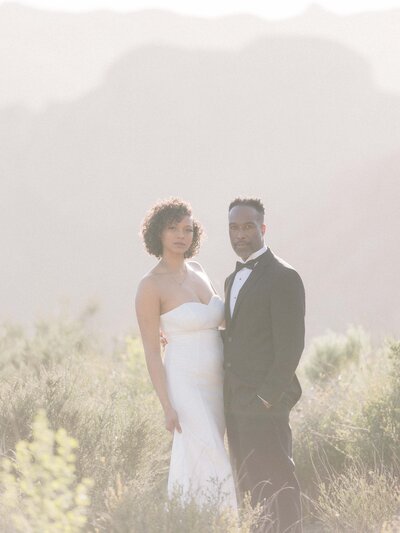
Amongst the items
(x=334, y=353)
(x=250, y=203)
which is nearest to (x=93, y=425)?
(x=250, y=203)

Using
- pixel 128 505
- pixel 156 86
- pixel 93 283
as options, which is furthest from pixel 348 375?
A: pixel 156 86

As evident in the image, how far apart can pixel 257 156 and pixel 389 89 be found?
32.1ft

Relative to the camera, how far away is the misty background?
41.5 meters

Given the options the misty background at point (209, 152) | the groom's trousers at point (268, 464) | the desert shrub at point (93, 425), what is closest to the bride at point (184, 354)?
the groom's trousers at point (268, 464)

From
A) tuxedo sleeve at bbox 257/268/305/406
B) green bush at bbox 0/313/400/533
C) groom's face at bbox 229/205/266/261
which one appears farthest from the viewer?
groom's face at bbox 229/205/266/261

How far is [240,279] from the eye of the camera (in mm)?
5785

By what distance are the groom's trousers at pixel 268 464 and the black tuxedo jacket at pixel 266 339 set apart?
0.32 ft

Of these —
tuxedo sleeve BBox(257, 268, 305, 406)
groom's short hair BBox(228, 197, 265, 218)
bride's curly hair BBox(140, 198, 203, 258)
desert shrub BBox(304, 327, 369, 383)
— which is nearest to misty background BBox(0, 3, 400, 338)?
desert shrub BBox(304, 327, 369, 383)

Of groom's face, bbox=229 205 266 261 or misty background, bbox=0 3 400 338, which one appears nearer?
groom's face, bbox=229 205 266 261

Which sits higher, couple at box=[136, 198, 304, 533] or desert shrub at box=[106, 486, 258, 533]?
couple at box=[136, 198, 304, 533]

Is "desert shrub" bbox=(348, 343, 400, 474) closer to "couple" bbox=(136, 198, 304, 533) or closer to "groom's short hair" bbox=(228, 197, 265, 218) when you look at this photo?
"couple" bbox=(136, 198, 304, 533)

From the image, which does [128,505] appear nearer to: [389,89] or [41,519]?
[41,519]

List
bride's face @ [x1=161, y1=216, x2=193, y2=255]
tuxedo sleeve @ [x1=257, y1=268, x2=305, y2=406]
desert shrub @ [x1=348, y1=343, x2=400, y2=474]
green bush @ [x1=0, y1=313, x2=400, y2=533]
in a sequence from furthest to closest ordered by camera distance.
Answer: desert shrub @ [x1=348, y1=343, x2=400, y2=474], bride's face @ [x1=161, y1=216, x2=193, y2=255], tuxedo sleeve @ [x1=257, y1=268, x2=305, y2=406], green bush @ [x1=0, y1=313, x2=400, y2=533]

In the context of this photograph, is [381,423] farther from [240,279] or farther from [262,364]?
[240,279]
